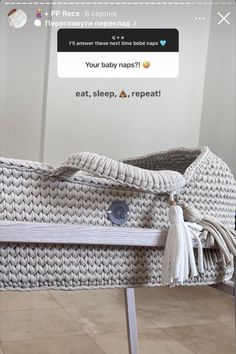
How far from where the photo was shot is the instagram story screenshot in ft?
2.06

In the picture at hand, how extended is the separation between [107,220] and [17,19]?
1611mm

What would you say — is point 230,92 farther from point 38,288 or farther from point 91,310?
point 38,288

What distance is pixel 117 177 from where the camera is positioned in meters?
0.63

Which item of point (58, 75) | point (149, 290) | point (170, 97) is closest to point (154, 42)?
point (170, 97)

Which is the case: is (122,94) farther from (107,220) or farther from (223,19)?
(107,220)

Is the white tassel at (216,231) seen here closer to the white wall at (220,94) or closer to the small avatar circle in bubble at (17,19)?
the white wall at (220,94)

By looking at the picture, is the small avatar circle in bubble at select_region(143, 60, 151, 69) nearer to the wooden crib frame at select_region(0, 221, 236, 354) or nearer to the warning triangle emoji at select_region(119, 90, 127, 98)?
the warning triangle emoji at select_region(119, 90, 127, 98)

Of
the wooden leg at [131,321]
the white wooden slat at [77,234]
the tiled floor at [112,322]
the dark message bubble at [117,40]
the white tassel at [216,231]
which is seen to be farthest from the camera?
the dark message bubble at [117,40]

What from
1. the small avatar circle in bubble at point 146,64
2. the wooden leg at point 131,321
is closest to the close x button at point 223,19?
the small avatar circle in bubble at point 146,64

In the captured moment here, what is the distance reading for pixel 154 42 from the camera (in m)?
2.03

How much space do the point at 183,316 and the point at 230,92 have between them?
0.85 metres

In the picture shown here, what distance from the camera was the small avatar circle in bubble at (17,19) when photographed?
209cm

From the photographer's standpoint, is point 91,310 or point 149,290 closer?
point 91,310

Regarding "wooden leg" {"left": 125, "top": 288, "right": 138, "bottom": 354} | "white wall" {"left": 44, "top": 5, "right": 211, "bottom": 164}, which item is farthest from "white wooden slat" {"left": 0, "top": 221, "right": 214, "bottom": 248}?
"white wall" {"left": 44, "top": 5, "right": 211, "bottom": 164}
